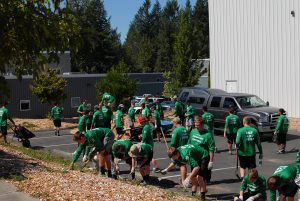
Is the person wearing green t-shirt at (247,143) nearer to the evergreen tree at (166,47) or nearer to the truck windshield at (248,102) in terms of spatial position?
the truck windshield at (248,102)

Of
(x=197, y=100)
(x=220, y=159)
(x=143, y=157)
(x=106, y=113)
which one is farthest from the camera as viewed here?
(x=197, y=100)

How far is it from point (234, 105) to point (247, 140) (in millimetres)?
10668

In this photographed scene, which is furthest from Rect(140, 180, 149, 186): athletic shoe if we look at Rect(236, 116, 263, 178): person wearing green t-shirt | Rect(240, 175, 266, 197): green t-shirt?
Rect(240, 175, 266, 197): green t-shirt

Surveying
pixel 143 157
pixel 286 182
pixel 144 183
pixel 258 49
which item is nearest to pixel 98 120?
pixel 143 157

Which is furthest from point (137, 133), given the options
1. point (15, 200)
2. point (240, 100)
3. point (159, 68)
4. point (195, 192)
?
point (159, 68)

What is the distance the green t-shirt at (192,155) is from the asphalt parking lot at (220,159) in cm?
123

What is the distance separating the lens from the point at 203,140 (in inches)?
431

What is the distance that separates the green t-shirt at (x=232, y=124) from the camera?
15.9 metres

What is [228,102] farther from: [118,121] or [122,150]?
[122,150]

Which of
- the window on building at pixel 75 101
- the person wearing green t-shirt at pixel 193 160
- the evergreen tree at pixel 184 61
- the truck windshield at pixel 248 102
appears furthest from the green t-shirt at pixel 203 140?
the evergreen tree at pixel 184 61

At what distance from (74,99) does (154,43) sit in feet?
156

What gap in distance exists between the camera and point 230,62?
106 feet

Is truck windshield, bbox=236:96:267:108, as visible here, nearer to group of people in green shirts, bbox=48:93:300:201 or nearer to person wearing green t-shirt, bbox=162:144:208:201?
group of people in green shirts, bbox=48:93:300:201

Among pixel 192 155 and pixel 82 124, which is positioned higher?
pixel 82 124
